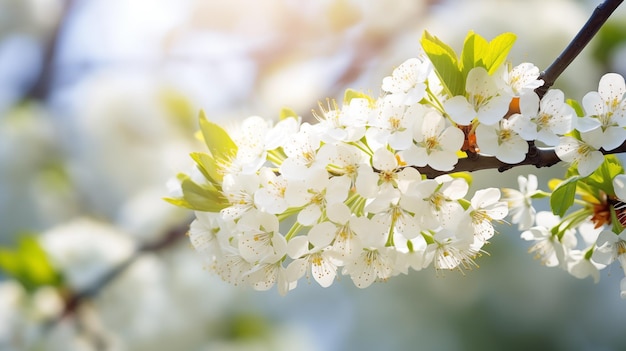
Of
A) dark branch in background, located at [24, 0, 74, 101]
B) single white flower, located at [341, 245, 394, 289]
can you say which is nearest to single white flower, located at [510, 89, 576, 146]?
single white flower, located at [341, 245, 394, 289]

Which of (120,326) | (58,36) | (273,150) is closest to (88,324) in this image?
(120,326)

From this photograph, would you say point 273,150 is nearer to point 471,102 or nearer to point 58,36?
point 471,102

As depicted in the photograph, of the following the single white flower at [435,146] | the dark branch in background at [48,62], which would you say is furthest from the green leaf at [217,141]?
the dark branch in background at [48,62]

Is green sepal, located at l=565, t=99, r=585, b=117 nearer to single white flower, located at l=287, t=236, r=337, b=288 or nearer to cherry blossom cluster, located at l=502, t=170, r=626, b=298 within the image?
cherry blossom cluster, located at l=502, t=170, r=626, b=298

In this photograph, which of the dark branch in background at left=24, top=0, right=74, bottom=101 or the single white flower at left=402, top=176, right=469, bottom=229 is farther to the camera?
the dark branch in background at left=24, top=0, right=74, bottom=101

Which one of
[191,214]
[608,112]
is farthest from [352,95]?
[191,214]

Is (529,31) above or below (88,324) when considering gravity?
above

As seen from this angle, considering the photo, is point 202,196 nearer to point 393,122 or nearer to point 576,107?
point 393,122
